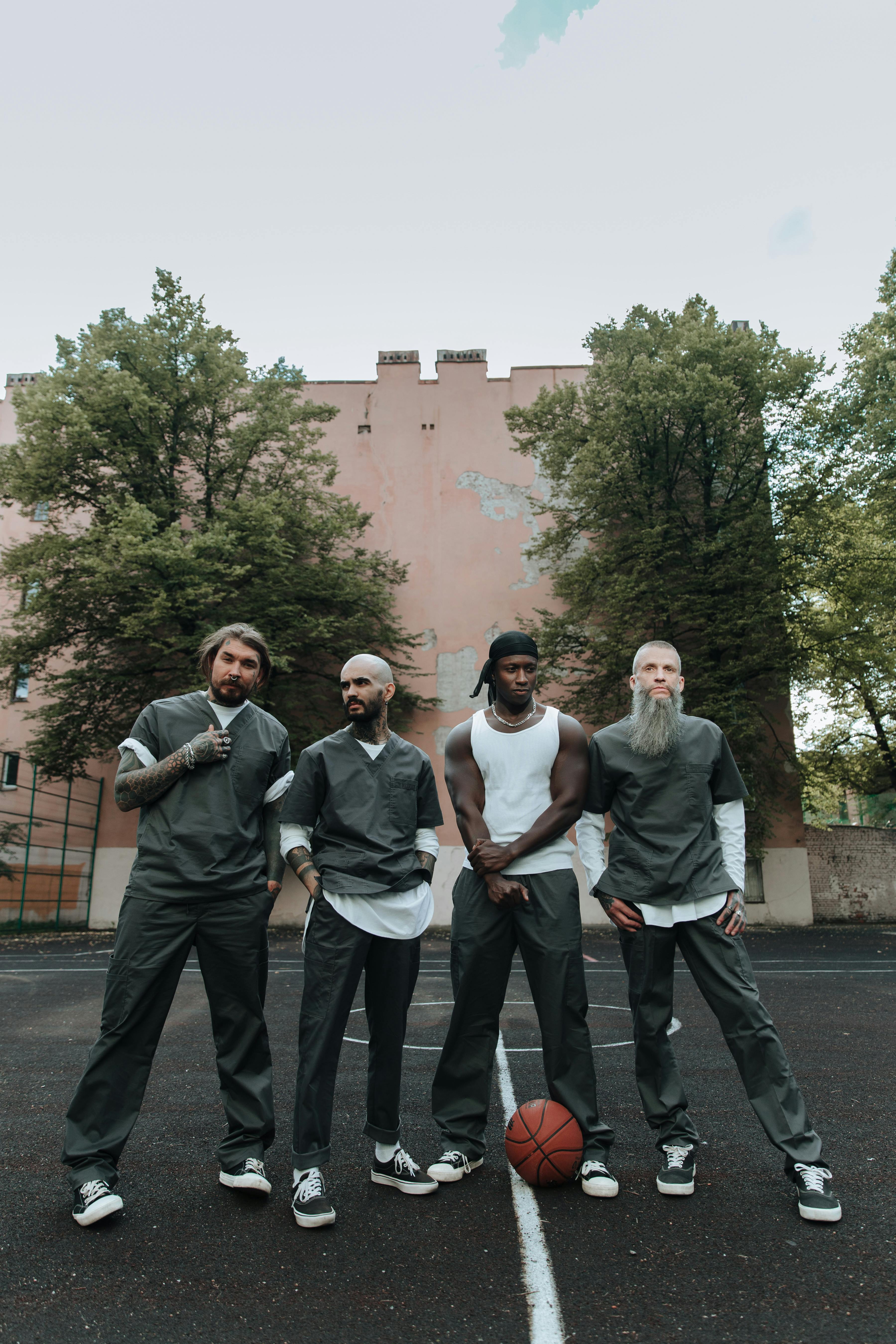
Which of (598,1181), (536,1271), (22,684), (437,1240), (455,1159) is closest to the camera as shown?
(536,1271)

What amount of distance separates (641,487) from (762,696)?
5.38m

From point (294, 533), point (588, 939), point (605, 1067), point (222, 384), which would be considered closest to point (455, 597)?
point (294, 533)

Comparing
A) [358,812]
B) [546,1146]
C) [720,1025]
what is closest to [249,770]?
[358,812]

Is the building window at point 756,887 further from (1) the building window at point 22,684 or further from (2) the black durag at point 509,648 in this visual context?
(2) the black durag at point 509,648

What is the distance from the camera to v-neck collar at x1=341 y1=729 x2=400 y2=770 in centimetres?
379

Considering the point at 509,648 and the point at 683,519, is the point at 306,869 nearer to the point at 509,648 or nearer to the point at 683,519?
the point at 509,648

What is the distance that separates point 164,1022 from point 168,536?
14348mm

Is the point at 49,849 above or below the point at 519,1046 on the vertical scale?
above

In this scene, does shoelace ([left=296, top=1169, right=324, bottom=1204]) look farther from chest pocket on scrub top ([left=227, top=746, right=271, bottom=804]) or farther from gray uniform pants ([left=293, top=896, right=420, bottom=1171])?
chest pocket on scrub top ([left=227, top=746, right=271, bottom=804])

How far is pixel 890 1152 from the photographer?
3.92 meters

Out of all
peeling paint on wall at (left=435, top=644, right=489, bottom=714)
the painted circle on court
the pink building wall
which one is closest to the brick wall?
the pink building wall

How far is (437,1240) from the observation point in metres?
3.04

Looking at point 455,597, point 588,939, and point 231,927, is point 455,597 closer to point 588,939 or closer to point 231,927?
point 588,939

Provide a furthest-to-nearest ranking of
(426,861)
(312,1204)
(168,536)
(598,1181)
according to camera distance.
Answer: (168,536)
(426,861)
(598,1181)
(312,1204)
